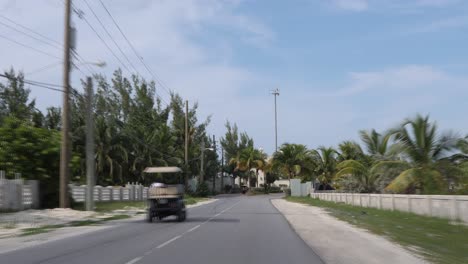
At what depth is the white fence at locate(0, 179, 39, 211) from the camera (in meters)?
27.8

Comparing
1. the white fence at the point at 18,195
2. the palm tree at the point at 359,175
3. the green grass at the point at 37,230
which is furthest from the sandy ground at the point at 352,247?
the palm tree at the point at 359,175

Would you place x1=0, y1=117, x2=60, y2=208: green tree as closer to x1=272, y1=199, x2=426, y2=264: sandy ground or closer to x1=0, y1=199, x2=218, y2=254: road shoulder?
x1=0, y1=199, x2=218, y2=254: road shoulder

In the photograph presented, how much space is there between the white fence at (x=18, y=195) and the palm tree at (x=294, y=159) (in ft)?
158

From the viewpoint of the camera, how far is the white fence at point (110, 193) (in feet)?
126

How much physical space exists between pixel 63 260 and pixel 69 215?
52.9 feet

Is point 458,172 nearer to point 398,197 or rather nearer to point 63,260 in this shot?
point 398,197

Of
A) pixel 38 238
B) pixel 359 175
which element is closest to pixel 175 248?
pixel 38 238

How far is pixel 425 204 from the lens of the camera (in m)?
24.8

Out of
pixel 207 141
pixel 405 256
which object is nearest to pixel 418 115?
pixel 405 256

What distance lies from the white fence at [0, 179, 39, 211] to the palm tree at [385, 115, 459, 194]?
19.9m

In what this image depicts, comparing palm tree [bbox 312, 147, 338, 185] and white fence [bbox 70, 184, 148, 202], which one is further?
palm tree [bbox 312, 147, 338, 185]

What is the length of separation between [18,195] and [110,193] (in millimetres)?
16756

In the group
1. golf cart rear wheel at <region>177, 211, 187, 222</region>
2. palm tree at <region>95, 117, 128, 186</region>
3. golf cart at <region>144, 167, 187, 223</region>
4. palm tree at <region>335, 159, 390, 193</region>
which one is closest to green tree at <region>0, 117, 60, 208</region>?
golf cart at <region>144, 167, 187, 223</region>

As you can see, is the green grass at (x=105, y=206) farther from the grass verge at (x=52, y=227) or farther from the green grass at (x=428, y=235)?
Answer: the green grass at (x=428, y=235)
